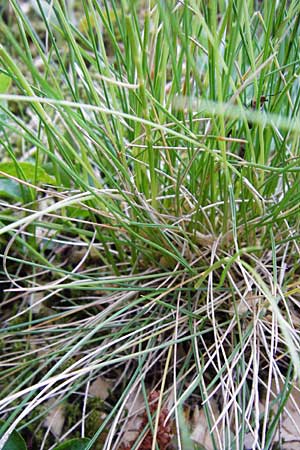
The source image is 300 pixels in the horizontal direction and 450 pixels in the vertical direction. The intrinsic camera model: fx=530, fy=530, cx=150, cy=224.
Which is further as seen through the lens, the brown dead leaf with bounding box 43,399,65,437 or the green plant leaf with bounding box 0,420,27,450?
the brown dead leaf with bounding box 43,399,65,437

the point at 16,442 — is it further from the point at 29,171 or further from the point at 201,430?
the point at 29,171

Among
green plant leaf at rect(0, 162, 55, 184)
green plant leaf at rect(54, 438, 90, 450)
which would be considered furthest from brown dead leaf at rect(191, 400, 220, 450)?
green plant leaf at rect(0, 162, 55, 184)

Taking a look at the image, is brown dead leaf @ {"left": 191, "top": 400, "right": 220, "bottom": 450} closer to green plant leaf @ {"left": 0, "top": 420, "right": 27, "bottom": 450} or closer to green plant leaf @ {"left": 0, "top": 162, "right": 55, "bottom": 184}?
green plant leaf @ {"left": 0, "top": 420, "right": 27, "bottom": 450}

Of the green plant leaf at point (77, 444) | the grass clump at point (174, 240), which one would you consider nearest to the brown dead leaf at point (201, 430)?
the grass clump at point (174, 240)

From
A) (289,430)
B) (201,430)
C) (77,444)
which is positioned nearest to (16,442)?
(77,444)

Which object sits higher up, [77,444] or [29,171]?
[29,171]

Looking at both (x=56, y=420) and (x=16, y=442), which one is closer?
(x=16, y=442)

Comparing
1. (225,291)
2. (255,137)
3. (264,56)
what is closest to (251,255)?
(225,291)

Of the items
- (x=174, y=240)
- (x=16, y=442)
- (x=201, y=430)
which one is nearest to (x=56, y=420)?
(x=16, y=442)

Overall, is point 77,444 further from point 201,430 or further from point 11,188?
point 11,188

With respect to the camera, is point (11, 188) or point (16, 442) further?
point (11, 188)

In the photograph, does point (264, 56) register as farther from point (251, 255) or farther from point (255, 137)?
point (251, 255)
